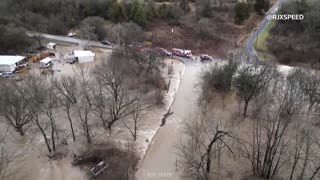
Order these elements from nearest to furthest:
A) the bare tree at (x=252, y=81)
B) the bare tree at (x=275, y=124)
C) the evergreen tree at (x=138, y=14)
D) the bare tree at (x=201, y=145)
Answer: the bare tree at (x=275, y=124) → the bare tree at (x=201, y=145) → the bare tree at (x=252, y=81) → the evergreen tree at (x=138, y=14)

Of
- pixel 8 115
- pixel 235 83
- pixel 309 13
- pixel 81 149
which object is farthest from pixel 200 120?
pixel 309 13

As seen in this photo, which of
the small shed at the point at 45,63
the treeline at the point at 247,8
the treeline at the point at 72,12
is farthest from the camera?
the treeline at the point at 72,12

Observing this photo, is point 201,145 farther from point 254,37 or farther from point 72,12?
point 72,12

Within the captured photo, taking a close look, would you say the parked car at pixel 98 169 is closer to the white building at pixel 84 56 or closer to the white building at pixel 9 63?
the white building at pixel 84 56

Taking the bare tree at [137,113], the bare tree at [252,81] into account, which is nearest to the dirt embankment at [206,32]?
the bare tree at [252,81]

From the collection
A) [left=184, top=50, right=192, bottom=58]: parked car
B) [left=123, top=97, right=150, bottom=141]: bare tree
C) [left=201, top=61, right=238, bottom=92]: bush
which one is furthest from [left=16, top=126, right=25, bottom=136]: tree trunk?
[left=184, top=50, right=192, bottom=58]: parked car

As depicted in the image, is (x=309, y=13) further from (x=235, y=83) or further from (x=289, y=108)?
(x=289, y=108)

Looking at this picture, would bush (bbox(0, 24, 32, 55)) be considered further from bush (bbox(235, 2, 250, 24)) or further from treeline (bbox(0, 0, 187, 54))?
bush (bbox(235, 2, 250, 24))
